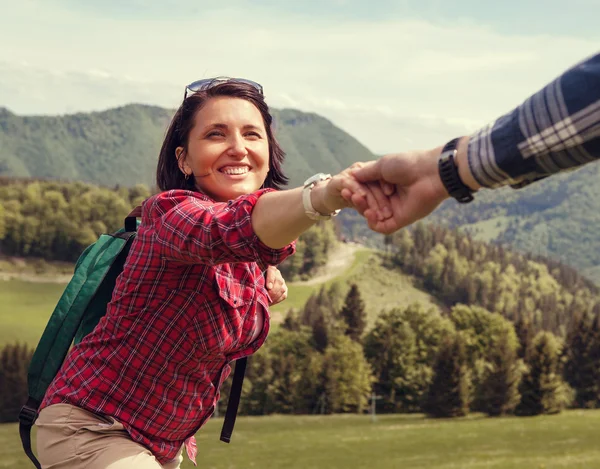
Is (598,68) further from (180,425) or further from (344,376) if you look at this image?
(344,376)

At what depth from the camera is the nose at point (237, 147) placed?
14.1ft

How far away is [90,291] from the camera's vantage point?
4.23 metres

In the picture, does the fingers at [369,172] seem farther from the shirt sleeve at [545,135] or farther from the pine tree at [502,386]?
the pine tree at [502,386]

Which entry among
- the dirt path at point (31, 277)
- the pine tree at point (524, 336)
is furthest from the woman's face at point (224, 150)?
the dirt path at point (31, 277)

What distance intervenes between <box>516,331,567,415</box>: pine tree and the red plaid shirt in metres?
96.8

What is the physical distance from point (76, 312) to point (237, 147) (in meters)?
1.21

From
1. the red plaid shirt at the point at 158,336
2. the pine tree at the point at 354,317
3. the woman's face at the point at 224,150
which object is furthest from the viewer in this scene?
the pine tree at the point at 354,317

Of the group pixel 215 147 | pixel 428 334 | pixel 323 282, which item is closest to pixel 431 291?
pixel 323 282

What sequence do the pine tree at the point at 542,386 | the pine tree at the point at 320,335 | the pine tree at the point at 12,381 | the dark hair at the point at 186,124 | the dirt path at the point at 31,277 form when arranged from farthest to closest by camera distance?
the dirt path at the point at 31,277, the pine tree at the point at 320,335, the pine tree at the point at 12,381, the pine tree at the point at 542,386, the dark hair at the point at 186,124

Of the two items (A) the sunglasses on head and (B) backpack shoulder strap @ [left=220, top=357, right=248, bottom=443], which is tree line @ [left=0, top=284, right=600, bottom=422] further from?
(A) the sunglasses on head

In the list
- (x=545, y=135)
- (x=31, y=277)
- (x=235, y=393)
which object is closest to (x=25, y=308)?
(x=31, y=277)

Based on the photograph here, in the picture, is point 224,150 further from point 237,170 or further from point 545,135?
point 545,135

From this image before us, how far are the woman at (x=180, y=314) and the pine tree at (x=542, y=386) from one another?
96662 mm

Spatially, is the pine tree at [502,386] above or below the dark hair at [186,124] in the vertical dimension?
below
